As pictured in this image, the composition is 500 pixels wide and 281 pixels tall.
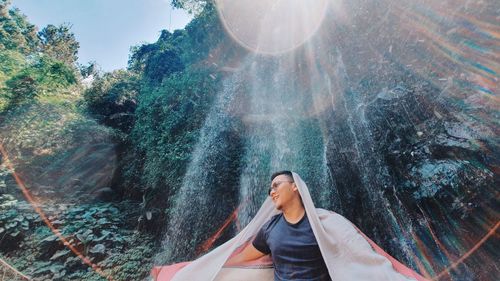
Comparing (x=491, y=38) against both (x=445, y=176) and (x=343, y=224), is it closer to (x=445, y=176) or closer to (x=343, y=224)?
(x=445, y=176)

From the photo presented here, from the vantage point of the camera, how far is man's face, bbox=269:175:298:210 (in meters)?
3.00

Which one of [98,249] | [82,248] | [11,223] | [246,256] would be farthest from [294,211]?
[11,223]

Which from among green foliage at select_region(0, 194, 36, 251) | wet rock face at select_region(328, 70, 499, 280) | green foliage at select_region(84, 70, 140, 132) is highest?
green foliage at select_region(84, 70, 140, 132)

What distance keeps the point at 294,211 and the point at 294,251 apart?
1.47 feet

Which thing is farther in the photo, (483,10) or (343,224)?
(483,10)

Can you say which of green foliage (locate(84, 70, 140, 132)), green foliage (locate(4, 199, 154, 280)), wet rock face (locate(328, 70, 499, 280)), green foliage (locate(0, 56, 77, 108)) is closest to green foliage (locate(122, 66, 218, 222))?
green foliage (locate(4, 199, 154, 280))

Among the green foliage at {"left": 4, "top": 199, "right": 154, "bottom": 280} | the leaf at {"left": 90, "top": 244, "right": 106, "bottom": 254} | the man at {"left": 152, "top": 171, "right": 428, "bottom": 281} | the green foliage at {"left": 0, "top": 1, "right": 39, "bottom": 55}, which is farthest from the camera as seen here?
the green foliage at {"left": 0, "top": 1, "right": 39, "bottom": 55}

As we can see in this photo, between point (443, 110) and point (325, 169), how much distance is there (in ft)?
9.28

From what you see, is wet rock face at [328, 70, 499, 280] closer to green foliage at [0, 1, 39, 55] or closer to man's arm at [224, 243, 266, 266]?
man's arm at [224, 243, 266, 266]

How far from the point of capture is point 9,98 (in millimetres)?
9977

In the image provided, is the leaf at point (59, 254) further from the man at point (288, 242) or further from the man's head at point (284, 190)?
the man's head at point (284, 190)

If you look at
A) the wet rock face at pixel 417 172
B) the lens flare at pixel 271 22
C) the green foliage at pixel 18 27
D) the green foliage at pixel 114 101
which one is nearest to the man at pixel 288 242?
the wet rock face at pixel 417 172

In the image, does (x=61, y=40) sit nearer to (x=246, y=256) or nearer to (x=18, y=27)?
(x=18, y=27)

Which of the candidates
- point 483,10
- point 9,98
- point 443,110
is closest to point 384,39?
point 483,10
